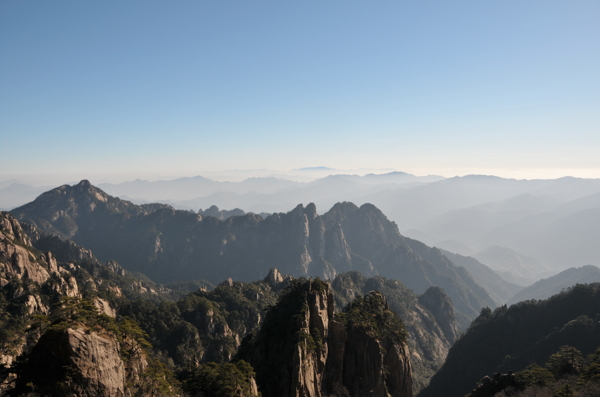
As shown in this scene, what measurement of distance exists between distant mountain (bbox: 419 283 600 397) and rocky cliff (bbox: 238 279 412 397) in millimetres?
55223

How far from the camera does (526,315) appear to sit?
119312mm

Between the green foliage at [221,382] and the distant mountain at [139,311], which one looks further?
the green foliage at [221,382]

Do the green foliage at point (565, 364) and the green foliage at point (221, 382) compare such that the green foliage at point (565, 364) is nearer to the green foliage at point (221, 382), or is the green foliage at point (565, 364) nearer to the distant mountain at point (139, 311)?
the distant mountain at point (139, 311)

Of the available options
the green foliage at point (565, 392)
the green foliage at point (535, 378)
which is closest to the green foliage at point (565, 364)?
the green foliage at point (535, 378)

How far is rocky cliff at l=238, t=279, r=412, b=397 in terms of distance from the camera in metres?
45.5

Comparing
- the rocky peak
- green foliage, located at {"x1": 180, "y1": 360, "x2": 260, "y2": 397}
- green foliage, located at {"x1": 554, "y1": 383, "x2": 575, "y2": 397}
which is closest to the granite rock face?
green foliage, located at {"x1": 180, "y1": 360, "x2": 260, "y2": 397}

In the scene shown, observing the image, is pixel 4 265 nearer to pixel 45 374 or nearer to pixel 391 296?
pixel 45 374

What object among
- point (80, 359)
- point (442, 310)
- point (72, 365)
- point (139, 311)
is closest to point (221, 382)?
point (80, 359)

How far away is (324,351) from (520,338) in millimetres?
94824

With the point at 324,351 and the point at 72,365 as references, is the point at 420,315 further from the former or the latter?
the point at 72,365

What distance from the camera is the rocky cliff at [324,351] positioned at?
149 feet

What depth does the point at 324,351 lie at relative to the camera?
52156 mm

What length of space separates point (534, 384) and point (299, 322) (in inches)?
1406

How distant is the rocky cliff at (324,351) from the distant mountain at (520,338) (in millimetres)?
55223
